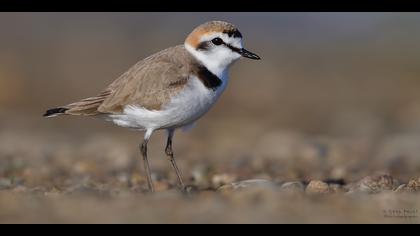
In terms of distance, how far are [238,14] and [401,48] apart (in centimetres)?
685

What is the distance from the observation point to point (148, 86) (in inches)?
283

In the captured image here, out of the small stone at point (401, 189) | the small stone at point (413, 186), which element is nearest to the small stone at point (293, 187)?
the small stone at point (401, 189)

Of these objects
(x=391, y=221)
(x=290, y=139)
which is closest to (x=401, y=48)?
(x=290, y=139)

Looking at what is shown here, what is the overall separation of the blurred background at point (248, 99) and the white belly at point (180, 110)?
1154mm

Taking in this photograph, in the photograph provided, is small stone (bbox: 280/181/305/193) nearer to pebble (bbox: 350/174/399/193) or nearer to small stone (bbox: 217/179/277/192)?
small stone (bbox: 217/179/277/192)

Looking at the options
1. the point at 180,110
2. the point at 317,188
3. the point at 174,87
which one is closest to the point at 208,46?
the point at 174,87

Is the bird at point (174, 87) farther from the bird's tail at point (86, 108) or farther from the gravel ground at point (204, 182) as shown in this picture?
the gravel ground at point (204, 182)

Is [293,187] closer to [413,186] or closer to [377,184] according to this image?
[377,184]

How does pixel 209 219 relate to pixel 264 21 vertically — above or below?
below

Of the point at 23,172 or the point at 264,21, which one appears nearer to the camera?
the point at 23,172

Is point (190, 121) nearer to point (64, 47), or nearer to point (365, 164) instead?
point (365, 164)

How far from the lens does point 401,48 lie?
21922 mm

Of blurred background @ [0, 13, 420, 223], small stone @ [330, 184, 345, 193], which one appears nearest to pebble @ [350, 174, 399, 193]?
small stone @ [330, 184, 345, 193]
